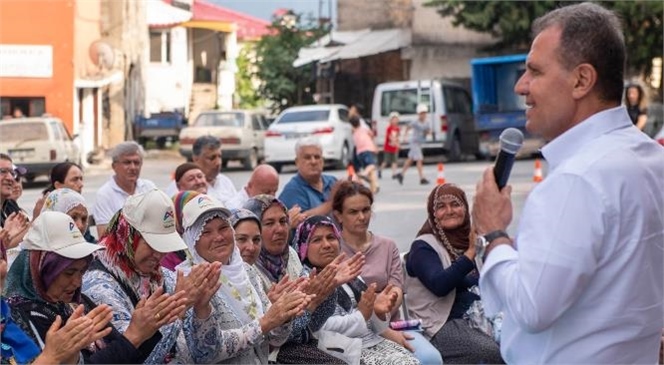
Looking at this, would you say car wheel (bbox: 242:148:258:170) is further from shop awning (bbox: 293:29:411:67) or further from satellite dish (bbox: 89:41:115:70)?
shop awning (bbox: 293:29:411:67)

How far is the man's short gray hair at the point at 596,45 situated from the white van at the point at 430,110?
29.3m

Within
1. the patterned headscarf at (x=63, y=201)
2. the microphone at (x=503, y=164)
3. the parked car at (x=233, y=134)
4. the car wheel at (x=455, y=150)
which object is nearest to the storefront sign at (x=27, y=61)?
the parked car at (x=233, y=134)

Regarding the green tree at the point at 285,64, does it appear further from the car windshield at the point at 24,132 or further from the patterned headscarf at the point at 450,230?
the patterned headscarf at the point at 450,230

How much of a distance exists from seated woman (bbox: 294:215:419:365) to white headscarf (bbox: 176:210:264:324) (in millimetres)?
706

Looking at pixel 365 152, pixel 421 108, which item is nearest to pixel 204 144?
pixel 365 152

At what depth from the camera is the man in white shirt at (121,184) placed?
1016 cm

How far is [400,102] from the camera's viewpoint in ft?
112

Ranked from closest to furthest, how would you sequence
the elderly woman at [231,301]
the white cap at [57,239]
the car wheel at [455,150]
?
the white cap at [57,239] → the elderly woman at [231,301] → the car wheel at [455,150]

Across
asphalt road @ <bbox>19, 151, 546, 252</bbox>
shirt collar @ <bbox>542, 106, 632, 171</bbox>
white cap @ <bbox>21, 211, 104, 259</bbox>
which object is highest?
shirt collar @ <bbox>542, 106, 632, 171</bbox>

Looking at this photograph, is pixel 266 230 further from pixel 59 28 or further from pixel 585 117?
pixel 59 28

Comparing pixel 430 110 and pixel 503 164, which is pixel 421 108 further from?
pixel 503 164

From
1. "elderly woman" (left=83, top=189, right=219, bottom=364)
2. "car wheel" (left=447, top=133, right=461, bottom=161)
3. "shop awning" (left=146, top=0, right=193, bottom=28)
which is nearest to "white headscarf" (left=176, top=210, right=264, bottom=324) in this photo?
"elderly woman" (left=83, top=189, right=219, bottom=364)

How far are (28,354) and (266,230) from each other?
103 inches

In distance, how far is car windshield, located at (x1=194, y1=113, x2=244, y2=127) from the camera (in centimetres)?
3456
